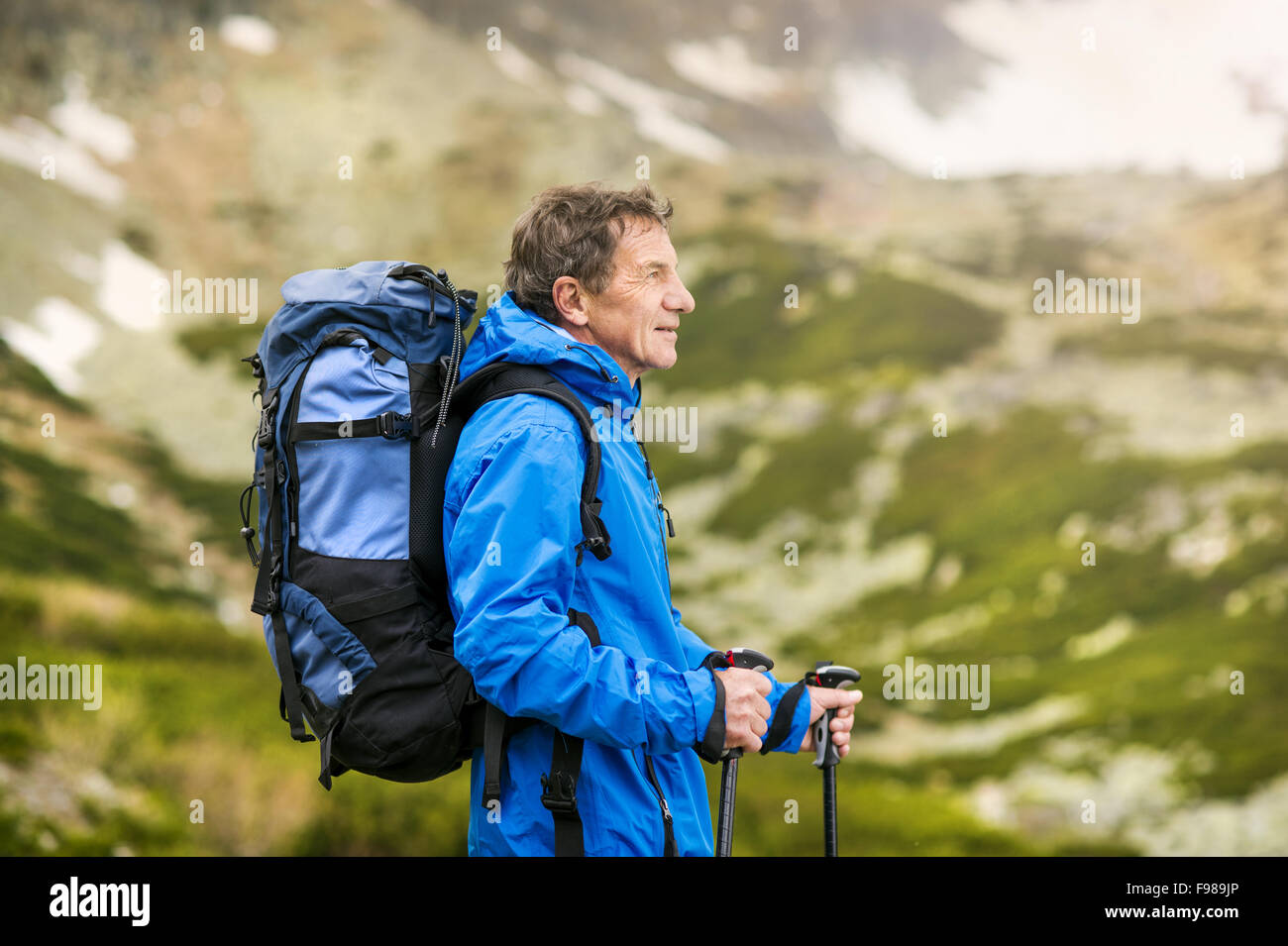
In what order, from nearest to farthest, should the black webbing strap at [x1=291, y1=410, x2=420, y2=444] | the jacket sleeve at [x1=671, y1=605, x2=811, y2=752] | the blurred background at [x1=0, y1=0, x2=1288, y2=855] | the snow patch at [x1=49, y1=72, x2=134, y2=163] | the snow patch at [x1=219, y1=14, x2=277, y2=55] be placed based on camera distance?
the black webbing strap at [x1=291, y1=410, x2=420, y2=444] → the jacket sleeve at [x1=671, y1=605, x2=811, y2=752] → the blurred background at [x1=0, y1=0, x2=1288, y2=855] → the snow patch at [x1=49, y1=72, x2=134, y2=163] → the snow patch at [x1=219, y1=14, x2=277, y2=55]

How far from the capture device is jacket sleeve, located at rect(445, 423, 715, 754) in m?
2.82

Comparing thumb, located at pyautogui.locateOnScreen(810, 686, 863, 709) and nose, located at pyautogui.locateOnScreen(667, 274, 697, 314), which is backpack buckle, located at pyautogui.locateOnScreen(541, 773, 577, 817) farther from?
nose, located at pyautogui.locateOnScreen(667, 274, 697, 314)

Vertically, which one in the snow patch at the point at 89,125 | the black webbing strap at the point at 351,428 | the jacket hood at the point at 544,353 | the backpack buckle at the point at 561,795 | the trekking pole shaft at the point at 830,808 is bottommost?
the trekking pole shaft at the point at 830,808

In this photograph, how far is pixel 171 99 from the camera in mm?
31438

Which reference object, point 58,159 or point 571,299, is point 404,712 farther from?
point 58,159

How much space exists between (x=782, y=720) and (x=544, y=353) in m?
1.24

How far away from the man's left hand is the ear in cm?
129

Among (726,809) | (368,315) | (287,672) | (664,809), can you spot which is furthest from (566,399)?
(726,809)

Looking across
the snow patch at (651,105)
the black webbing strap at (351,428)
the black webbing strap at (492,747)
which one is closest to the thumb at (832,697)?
the black webbing strap at (492,747)

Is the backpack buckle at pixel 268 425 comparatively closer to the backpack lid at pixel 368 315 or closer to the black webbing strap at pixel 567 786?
the backpack lid at pixel 368 315

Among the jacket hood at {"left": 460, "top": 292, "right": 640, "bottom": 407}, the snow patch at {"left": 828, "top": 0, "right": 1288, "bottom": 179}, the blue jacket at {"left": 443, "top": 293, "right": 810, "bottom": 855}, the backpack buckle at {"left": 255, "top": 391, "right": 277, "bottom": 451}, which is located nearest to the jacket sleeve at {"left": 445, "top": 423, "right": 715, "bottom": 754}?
the blue jacket at {"left": 443, "top": 293, "right": 810, "bottom": 855}

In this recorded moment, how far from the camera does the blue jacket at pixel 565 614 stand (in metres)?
2.84

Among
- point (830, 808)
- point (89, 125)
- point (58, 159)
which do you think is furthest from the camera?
point (89, 125)

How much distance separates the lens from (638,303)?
132 inches
